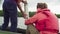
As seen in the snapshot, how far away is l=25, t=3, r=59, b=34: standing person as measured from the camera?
17.1 ft

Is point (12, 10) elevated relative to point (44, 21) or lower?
elevated

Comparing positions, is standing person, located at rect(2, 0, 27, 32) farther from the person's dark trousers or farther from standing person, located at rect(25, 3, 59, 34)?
standing person, located at rect(25, 3, 59, 34)

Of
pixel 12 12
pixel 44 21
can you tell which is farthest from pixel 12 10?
pixel 44 21

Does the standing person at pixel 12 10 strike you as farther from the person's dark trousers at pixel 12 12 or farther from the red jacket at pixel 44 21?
the red jacket at pixel 44 21

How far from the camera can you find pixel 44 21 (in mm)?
5227

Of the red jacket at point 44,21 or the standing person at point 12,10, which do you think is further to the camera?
the standing person at point 12,10

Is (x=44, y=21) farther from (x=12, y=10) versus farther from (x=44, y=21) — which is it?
(x=12, y=10)

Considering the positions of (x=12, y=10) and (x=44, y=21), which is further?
(x=12, y=10)

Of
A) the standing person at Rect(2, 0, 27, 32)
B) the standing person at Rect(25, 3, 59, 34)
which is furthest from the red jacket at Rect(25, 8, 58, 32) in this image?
the standing person at Rect(2, 0, 27, 32)

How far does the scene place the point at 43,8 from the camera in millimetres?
5285

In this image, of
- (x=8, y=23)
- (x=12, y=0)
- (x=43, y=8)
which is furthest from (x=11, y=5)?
(x=43, y=8)

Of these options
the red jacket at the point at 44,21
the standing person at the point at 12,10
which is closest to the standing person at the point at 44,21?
the red jacket at the point at 44,21

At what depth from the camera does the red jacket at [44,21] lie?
205 inches

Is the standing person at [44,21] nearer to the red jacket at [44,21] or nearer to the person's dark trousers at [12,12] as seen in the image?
the red jacket at [44,21]
